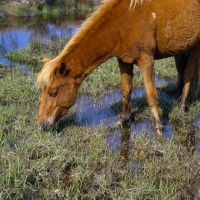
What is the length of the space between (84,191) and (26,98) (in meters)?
3.28

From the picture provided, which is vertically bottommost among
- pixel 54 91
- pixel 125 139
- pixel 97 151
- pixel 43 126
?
pixel 125 139

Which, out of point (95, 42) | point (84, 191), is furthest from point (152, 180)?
point (95, 42)

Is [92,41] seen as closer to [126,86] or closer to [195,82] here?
[126,86]

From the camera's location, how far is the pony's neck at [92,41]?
5195 millimetres

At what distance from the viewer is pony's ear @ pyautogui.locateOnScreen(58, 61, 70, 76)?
502 cm

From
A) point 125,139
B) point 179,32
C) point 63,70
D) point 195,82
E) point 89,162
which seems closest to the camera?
point 89,162

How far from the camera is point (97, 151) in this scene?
183 inches

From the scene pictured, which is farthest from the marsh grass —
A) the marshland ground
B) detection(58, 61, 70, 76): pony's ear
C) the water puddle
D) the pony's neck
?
the pony's neck

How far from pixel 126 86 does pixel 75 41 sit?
1280 millimetres

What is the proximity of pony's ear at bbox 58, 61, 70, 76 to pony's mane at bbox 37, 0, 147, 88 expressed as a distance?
0.06 m

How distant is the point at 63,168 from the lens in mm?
4184

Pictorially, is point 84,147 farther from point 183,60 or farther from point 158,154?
point 183,60

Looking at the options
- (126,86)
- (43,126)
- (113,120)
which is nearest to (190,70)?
(126,86)

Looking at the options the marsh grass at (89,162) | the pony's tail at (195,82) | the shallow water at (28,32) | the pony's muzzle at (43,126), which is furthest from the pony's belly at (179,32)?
the shallow water at (28,32)
